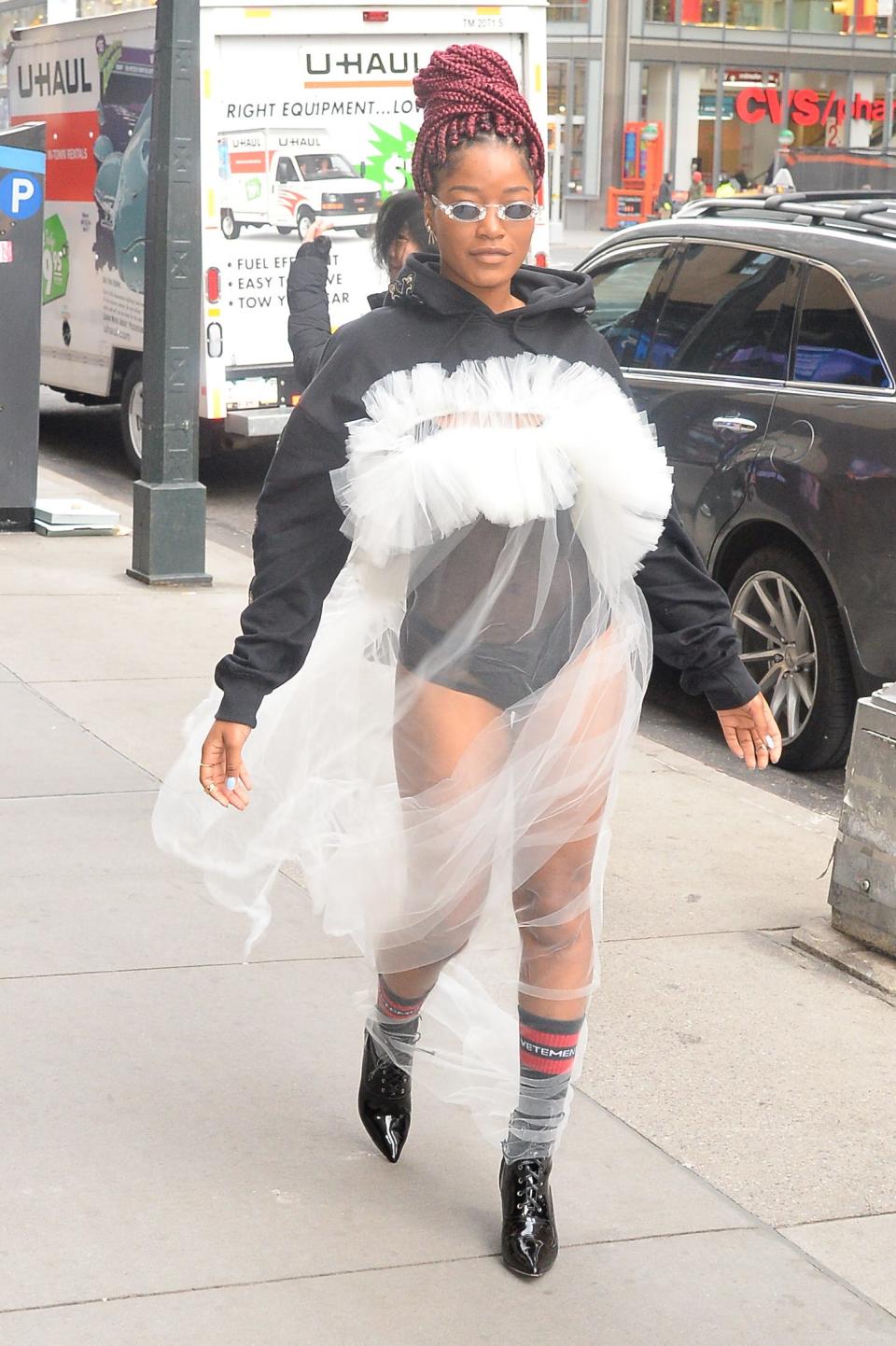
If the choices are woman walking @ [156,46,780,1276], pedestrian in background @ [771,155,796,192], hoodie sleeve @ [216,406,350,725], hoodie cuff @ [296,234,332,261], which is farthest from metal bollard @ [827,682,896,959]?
pedestrian in background @ [771,155,796,192]

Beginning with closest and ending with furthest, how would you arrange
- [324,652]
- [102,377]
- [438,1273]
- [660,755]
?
[438,1273] < [324,652] < [660,755] < [102,377]

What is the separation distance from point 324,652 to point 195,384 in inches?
210

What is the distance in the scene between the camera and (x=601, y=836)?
10.0ft

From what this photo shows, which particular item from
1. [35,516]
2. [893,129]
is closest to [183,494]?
[35,516]

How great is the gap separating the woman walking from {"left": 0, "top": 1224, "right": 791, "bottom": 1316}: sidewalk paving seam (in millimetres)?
107

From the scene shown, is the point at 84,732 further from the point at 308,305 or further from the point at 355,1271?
the point at 355,1271

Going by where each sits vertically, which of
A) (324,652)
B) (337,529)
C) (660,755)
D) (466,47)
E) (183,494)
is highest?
(466,47)

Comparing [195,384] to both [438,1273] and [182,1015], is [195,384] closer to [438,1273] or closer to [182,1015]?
[182,1015]

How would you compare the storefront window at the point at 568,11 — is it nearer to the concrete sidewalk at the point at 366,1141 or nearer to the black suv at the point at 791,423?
the black suv at the point at 791,423

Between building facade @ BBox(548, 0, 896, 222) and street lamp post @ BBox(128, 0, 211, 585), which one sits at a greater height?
building facade @ BBox(548, 0, 896, 222)

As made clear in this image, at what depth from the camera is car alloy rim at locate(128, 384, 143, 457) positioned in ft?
37.9

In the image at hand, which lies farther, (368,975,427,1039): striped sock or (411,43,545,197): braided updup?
(368,975,427,1039): striped sock

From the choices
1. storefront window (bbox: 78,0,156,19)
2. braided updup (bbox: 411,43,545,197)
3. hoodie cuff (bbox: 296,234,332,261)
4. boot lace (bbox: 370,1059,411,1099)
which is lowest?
boot lace (bbox: 370,1059,411,1099)

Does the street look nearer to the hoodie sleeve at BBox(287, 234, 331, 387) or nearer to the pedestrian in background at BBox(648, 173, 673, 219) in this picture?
the hoodie sleeve at BBox(287, 234, 331, 387)
